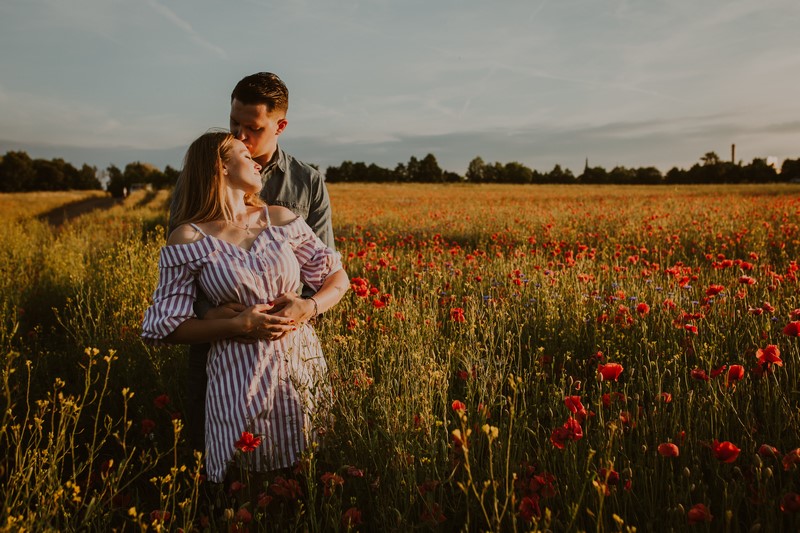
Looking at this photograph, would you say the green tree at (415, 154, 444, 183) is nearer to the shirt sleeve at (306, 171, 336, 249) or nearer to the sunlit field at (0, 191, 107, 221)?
the sunlit field at (0, 191, 107, 221)

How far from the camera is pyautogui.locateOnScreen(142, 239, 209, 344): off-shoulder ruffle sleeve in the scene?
2188 mm

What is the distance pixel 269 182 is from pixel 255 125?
463 mm

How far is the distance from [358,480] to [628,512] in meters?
1.00

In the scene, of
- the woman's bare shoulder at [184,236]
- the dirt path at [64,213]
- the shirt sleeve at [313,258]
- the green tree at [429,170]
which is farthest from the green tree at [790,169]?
the woman's bare shoulder at [184,236]

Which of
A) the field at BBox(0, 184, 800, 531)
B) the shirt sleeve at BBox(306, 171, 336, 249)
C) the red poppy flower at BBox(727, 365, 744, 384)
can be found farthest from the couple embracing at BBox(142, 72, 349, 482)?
the red poppy flower at BBox(727, 365, 744, 384)

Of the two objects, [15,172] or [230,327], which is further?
[15,172]

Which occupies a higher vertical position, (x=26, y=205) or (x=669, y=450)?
(x=26, y=205)

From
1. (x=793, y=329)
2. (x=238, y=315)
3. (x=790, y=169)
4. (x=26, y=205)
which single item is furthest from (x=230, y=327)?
(x=790, y=169)

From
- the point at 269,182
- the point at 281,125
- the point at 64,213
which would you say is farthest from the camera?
the point at 64,213

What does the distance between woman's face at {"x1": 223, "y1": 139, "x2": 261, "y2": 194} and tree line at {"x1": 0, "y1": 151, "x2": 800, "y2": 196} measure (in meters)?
64.7

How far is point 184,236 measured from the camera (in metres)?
2.27

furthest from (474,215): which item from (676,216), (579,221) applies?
(676,216)

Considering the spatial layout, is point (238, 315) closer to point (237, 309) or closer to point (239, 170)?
point (237, 309)

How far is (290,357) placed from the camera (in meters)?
2.23
